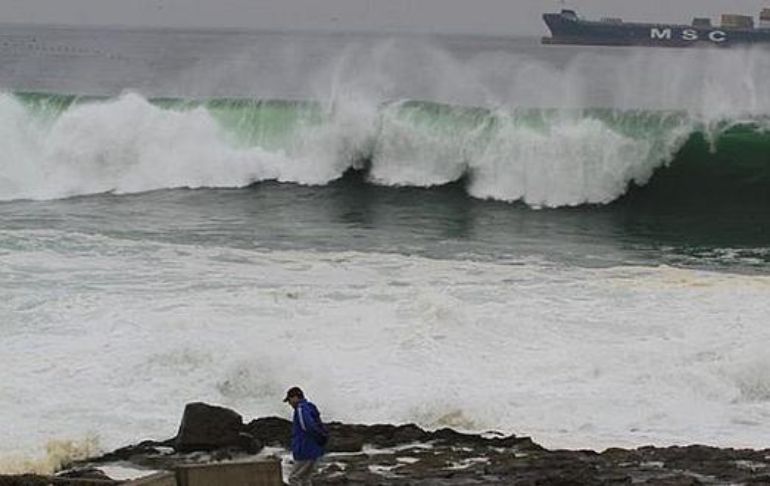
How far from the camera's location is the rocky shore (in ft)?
35.9

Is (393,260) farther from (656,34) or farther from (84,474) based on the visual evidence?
(656,34)

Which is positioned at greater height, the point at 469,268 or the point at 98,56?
the point at 98,56

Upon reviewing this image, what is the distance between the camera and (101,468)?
11680mm

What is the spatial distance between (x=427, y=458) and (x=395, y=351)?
3517 millimetres

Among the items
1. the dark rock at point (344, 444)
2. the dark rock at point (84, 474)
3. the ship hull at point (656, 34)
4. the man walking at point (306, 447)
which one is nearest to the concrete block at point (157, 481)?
the man walking at point (306, 447)

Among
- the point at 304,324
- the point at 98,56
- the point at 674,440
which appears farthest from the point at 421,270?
the point at 98,56

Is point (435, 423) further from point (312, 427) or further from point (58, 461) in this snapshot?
point (58, 461)

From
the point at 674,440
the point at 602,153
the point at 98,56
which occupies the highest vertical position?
the point at 98,56

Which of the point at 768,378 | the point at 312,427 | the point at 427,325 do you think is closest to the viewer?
the point at 312,427

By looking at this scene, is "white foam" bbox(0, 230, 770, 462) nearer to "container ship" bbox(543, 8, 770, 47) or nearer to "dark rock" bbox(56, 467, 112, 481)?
"dark rock" bbox(56, 467, 112, 481)

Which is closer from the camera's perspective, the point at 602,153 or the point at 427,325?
the point at 427,325

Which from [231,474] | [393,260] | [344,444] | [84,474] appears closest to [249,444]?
[344,444]

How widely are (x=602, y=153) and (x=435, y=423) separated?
1762 cm

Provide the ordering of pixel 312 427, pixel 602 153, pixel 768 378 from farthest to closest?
pixel 602 153 < pixel 768 378 < pixel 312 427
